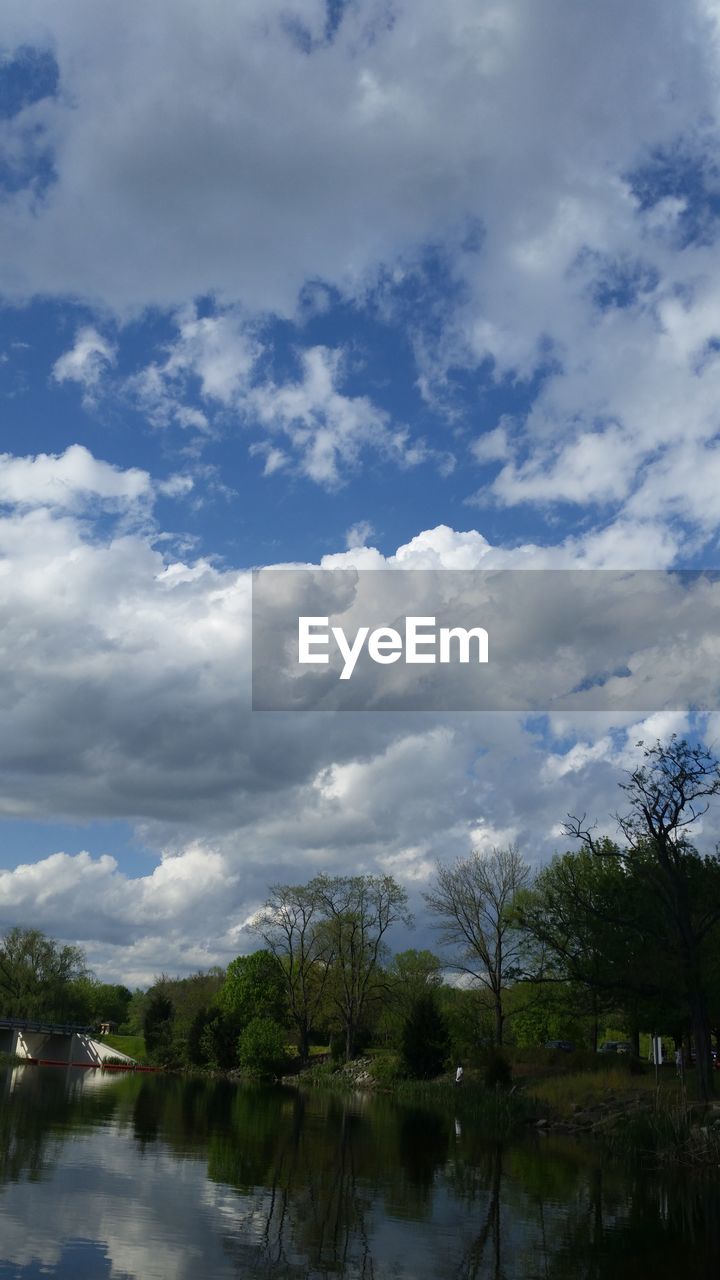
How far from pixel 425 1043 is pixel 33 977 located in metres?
65.1

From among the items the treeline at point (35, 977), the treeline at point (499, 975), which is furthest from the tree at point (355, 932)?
the treeline at point (35, 977)

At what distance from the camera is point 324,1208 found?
1766cm

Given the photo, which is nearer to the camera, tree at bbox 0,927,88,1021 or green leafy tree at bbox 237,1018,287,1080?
green leafy tree at bbox 237,1018,287,1080

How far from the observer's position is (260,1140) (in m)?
29.5

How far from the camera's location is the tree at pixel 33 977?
112 m

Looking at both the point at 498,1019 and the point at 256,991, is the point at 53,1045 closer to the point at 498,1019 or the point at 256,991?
the point at 256,991

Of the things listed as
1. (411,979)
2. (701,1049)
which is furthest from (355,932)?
(701,1049)

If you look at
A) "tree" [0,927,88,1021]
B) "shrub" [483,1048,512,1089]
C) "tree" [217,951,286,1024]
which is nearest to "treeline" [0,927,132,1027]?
"tree" [0,927,88,1021]

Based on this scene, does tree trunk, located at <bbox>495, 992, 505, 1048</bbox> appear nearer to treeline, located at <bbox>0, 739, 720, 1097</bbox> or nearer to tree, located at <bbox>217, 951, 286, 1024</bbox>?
treeline, located at <bbox>0, 739, 720, 1097</bbox>

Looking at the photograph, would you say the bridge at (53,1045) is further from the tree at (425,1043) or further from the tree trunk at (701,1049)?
the tree trunk at (701,1049)

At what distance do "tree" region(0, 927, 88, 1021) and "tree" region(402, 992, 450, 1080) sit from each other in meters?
61.8

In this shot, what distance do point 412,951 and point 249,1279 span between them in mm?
114535

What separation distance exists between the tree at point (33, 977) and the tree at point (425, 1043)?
6178 cm

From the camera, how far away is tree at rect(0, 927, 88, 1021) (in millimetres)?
111812
